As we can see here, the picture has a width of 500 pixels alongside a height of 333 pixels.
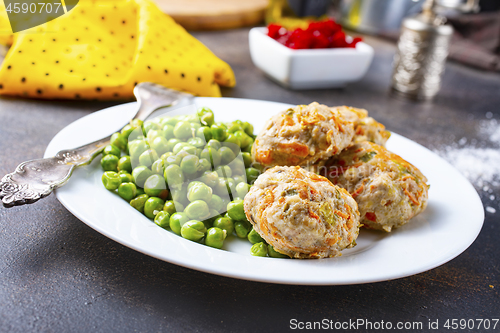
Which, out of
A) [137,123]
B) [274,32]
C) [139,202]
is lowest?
[139,202]

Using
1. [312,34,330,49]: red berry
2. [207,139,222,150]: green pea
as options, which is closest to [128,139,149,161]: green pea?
[207,139,222,150]: green pea

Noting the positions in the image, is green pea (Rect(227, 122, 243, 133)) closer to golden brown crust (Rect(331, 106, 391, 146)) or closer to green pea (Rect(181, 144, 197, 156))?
green pea (Rect(181, 144, 197, 156))

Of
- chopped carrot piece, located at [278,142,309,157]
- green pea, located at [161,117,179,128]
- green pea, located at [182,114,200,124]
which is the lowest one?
green pea, located at [161,117,179,128]

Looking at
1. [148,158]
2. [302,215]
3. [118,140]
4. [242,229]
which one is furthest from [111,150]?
[302,215]

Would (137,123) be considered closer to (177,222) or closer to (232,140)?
(232,140)

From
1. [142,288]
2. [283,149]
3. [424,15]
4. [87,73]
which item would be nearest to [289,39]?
[424,15]
